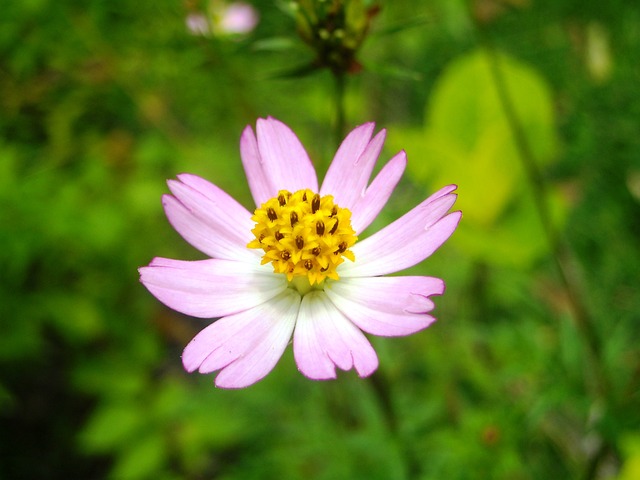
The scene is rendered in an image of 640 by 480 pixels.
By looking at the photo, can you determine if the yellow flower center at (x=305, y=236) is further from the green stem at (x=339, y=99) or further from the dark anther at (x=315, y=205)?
the green stem at (x=339, y=99)

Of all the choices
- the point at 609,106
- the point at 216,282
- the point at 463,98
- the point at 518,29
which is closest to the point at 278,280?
the point at 216,282

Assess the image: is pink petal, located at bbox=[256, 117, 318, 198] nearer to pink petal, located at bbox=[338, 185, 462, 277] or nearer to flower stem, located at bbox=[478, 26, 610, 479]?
pink petal, located at bbox=[338, 185, 462, 277]

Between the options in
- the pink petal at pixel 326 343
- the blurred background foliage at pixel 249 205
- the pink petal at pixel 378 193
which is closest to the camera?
the pink petal at pixel 326 343

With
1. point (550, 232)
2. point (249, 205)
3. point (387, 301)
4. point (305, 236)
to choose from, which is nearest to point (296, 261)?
point (305, 236)

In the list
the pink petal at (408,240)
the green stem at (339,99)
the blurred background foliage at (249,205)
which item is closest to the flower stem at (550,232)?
the blurred background foliage at (249,205)

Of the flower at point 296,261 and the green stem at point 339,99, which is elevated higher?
the green stem at point 339,99

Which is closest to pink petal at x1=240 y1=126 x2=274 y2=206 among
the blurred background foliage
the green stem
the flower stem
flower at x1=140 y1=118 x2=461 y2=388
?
flower at x1=140 y1=118 x2=461 y2=388
